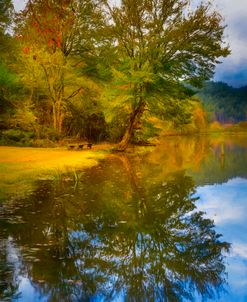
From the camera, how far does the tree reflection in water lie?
19.4 ft

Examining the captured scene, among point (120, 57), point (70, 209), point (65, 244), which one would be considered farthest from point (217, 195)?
point (120, 57)

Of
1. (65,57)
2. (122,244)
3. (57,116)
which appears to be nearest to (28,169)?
(122,244)

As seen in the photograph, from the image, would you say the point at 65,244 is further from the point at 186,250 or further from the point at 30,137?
the point at 30,137

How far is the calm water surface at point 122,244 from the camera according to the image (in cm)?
584

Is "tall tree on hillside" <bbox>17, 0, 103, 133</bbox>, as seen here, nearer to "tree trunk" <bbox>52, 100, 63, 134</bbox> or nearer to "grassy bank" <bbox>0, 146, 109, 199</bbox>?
"tree trunk" <bbox>52, 100, 63, 134</bbox>

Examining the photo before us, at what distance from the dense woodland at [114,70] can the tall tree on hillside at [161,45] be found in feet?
0.25

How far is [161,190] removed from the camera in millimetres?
14516

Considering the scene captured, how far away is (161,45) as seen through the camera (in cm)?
3184

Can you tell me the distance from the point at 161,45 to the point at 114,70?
14.7ft

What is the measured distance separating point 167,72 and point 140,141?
37.1ft

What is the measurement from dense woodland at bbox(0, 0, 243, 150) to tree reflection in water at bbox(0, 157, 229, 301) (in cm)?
1803

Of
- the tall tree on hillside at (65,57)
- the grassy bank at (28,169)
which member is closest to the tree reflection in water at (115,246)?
the grassy bank at (28,169)

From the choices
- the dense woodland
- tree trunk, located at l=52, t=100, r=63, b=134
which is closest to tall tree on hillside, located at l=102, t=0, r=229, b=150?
the dense woodland

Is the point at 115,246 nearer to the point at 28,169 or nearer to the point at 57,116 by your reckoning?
the point at 28,169
